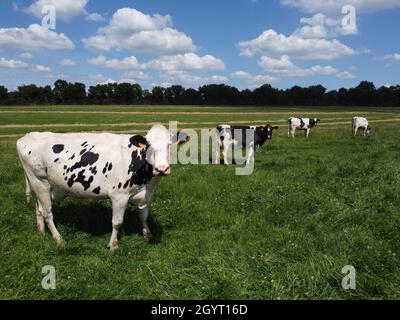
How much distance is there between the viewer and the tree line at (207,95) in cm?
11656

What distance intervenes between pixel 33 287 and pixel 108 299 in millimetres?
1113

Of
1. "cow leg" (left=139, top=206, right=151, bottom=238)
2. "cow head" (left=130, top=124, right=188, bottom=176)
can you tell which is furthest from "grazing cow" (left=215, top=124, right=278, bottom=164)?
"cow head" (left=130, top=124, right=188, bottom=176)

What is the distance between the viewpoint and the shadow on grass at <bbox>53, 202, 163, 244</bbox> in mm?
7930

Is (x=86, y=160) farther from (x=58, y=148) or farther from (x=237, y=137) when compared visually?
(x=237, y=137)

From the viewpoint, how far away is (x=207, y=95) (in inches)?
5709

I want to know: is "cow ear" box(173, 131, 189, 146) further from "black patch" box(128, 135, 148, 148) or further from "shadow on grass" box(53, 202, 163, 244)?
"shadow on grass" box(53, 202, 163, 244)

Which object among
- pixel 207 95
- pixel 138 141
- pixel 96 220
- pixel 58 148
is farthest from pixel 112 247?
pixel 207 95

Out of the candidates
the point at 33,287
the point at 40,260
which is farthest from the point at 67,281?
the point at 40,260

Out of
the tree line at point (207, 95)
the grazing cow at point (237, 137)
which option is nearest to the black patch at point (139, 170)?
the grazing cow at point (237, 137)

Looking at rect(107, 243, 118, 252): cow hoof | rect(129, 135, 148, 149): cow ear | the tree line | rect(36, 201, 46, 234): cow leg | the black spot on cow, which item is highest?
the tree line

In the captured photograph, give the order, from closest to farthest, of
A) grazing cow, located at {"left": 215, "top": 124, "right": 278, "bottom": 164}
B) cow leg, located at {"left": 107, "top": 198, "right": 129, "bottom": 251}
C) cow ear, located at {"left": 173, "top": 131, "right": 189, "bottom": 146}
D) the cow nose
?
the cow nose
cow leg, located at {"left": 107, "top": 198, "right": 129, "bottom": 251}
cow ear, located at {"left": 173, "top": 131, "right": 189, "bottom": 146}
grazing cow, located at {"left": 215, "top": 124, "right": 278, "bottom": 164}

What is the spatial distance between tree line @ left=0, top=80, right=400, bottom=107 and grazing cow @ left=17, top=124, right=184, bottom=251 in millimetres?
112236

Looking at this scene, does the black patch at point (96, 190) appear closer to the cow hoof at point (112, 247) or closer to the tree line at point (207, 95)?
the cow hoof at point (112, 247)
